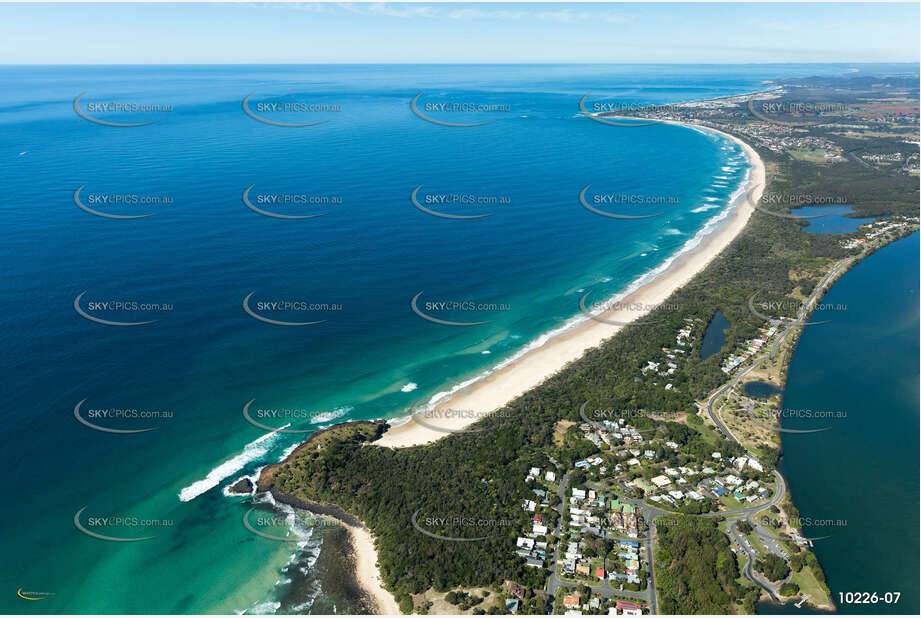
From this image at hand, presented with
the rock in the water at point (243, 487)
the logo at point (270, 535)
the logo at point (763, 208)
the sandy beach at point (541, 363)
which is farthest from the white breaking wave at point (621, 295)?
the logo at point (270, 535)

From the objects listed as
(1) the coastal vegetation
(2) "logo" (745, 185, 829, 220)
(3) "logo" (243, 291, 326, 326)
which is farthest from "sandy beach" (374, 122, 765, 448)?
(3) "logo" (243, 291, 326, 326)

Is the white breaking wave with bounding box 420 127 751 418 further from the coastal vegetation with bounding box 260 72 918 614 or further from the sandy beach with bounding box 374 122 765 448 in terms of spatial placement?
the coastal vegetation with bounding box 260 72 918 614

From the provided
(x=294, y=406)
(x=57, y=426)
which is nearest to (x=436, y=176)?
(x=294, y=406)

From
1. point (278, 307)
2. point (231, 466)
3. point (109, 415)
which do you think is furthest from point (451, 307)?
point (109, 415)

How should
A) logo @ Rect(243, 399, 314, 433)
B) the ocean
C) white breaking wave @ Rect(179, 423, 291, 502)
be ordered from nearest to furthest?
the ocean, white breaking wave @ Rect(179, 423, 291, 502), logo @ Rect(243, 399, 314, 433)

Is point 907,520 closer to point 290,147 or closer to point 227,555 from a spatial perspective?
point 227,555

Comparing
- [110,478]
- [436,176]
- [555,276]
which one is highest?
[436,176]
